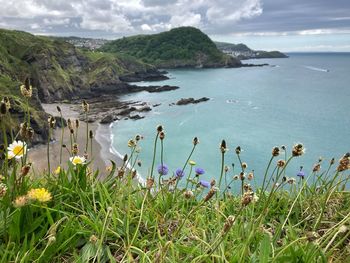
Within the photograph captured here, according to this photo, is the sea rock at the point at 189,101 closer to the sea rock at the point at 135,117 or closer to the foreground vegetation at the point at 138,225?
the sea rock at the point at 135,117

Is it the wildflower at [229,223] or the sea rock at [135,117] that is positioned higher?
the wildflower at [229,223]

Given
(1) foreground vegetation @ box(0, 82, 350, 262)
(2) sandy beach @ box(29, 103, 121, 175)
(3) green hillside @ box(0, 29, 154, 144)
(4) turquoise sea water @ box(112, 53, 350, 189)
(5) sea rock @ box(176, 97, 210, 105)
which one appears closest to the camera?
(1) foreground vegetation @ box(0, 82, 350, 262)

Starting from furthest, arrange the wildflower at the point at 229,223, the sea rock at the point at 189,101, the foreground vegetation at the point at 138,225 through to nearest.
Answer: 1. the sea rock at the point at 189,101
2. the foreground vegetation at the point at 138,225
3. the wildflower at the point at 229,223

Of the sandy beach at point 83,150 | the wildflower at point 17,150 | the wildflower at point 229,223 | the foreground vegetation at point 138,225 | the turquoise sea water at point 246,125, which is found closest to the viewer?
the wildflower at point 229,223

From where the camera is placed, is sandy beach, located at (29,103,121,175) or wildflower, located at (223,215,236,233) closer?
wildflower, located at (223,215,236,233)

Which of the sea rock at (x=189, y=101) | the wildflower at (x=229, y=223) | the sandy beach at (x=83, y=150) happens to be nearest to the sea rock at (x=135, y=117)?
the sandy beach at (x=83, y=150)

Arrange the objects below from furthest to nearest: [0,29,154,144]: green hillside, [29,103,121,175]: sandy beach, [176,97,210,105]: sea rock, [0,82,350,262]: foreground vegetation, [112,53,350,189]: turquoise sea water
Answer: [176,97,210,105]: sea rock < [0,29,154,144]: green hillside < [112,53,350,189]: turquoise sea water < [29,103,121,175]: sandy beach < [0,82,350,262]: foreground vegetation

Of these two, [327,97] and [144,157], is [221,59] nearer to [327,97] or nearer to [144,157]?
[327,97]

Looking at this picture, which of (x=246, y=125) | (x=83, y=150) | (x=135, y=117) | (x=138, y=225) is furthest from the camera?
(x=135, y=117)

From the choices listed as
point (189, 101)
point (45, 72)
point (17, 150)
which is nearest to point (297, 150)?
point (17, 150)

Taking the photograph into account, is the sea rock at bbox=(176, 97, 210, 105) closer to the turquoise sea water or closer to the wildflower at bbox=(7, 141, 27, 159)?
the turquoise sea water

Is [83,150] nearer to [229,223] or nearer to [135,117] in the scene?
[135,117]

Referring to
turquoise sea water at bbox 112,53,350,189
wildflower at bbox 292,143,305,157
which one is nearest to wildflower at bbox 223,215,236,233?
wildflower at bbox 292,143,305,157

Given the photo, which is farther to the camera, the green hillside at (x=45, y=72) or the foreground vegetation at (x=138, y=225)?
the green hillside at (x=45, y=72)
